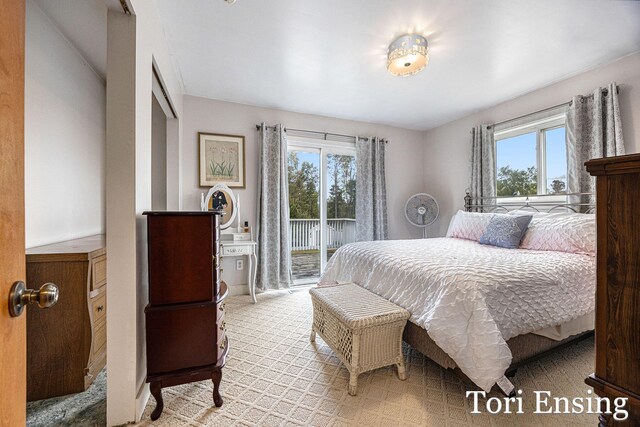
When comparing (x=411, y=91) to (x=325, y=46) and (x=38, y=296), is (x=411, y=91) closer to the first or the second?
(x=325, y=46)

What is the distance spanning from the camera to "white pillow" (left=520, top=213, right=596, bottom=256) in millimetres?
2227

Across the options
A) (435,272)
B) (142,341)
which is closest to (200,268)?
(142,341)

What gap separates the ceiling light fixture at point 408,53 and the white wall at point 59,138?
98.1 inches

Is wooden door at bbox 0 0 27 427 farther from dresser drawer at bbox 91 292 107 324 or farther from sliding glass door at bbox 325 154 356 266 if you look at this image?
sliding glass door at bbox 325 154 356 266

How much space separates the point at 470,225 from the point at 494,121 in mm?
1517

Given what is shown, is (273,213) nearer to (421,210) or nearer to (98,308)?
(98,308)

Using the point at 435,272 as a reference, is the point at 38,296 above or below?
above

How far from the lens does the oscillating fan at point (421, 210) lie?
13.8 ft

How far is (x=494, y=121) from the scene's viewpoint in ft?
11.8

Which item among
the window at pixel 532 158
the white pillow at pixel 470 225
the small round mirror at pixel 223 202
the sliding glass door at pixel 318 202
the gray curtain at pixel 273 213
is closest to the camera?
the window at pixel 532 158

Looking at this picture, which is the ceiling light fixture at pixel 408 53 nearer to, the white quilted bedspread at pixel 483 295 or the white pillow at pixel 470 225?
the white quilted bedspread at pixel 483 295

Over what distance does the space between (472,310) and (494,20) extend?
2.08 meters

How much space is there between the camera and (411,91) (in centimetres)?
320

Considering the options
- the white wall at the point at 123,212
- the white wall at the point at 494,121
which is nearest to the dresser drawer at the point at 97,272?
the white wall at the point at 123,212
